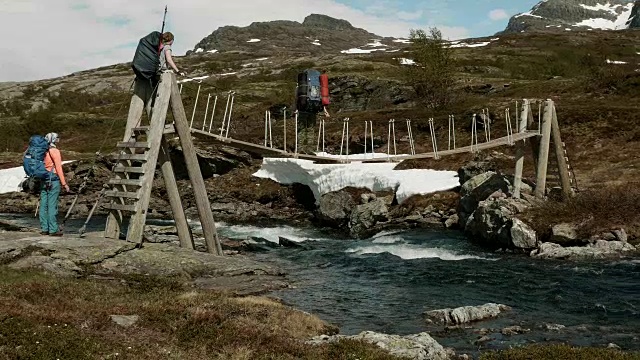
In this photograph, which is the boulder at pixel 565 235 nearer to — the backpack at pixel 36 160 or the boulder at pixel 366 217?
the boulder at pixel 366 217

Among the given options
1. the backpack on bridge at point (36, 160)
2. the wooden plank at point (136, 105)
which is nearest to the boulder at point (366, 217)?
the wooden plank at point (136, 105)

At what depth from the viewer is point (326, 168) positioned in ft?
139

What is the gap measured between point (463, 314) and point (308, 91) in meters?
19.6

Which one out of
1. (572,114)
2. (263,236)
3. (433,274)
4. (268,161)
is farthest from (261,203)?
(572,114)

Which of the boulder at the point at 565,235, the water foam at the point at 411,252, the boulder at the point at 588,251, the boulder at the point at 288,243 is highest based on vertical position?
the boulder at the point at 565,235

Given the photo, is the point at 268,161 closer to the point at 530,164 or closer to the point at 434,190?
the point at 434,190

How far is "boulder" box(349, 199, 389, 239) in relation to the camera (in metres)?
33.9

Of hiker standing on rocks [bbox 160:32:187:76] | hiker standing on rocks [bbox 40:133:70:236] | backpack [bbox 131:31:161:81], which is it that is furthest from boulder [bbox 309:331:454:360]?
backpack [bbox 131:31:161:81]

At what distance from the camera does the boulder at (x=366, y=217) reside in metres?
33.9

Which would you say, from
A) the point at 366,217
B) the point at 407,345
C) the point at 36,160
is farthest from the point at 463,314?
the point at 366,217

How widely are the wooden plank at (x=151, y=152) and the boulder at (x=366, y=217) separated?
1636 cm

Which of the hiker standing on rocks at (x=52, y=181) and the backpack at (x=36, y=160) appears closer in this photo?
the backpack at (x=36, y=160)

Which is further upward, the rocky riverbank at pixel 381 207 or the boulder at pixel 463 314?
the rocky riverbank at pixel 381 207

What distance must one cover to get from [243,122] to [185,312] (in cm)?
6562
